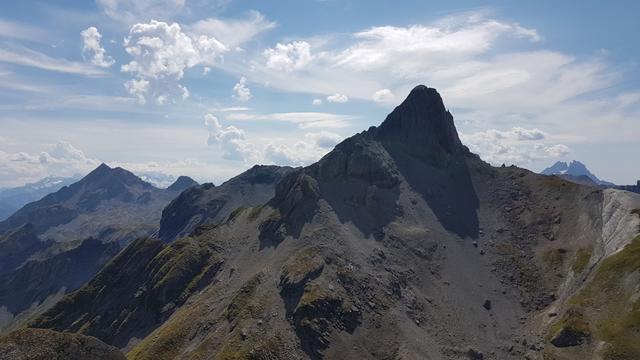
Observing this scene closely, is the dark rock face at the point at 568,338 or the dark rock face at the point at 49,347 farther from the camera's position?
the dark rock face at the point at 568,338

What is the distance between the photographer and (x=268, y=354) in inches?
5728

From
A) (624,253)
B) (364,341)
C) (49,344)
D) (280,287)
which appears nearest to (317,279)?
(280,287)

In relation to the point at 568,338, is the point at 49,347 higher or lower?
higher

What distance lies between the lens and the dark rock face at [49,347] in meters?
105

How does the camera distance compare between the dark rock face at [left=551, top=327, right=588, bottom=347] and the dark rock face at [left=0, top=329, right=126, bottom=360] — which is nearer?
the dark rock face at [left=0, top=329, right=126, bottom=360]

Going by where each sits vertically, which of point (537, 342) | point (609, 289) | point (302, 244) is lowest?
point (537, 342)

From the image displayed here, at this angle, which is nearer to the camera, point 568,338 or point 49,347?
point 49,347

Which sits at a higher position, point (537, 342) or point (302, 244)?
point (302, 244)

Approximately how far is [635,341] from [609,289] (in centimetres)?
2232

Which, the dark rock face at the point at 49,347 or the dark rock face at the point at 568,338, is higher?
the dark rock face at the point at 49,347

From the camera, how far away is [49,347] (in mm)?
107438

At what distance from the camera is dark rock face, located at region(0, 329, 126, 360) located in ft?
346

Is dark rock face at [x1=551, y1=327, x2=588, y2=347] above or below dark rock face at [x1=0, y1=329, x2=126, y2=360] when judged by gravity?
below

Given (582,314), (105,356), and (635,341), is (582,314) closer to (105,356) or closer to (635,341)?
(635,341)
